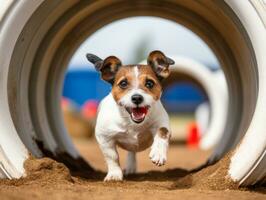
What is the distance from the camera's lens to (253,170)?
5.39 m

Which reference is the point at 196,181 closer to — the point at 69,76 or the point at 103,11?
the point at 103,11

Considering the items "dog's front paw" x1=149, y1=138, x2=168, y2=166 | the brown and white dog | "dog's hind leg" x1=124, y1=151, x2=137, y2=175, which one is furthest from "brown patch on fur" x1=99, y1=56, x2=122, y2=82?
"dog's hind leg" x1=124, y1=151, x2=137, y2=175

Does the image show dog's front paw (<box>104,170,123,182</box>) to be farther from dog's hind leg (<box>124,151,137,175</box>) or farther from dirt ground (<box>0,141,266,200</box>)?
dog's hind leg (<box>124,151,137,175</box>)

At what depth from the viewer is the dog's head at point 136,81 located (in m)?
6.08

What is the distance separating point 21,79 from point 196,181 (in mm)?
2149

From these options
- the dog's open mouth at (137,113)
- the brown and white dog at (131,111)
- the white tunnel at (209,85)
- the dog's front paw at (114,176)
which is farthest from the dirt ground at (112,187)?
the white tunnel at (209,85)

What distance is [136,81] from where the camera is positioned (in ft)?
20.4

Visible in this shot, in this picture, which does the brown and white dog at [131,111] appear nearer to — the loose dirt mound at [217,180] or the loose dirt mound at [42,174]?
the loose dirt mound at [217,180]

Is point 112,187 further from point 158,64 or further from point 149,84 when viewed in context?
point 158,64

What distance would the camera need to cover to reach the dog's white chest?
6.52 meters

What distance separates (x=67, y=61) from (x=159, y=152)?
298 cm

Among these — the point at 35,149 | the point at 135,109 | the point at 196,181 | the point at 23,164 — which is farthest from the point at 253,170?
the point at 35,149

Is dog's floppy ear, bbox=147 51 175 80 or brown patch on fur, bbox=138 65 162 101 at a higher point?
dog's floppy ear, bbox=147 51 175 80

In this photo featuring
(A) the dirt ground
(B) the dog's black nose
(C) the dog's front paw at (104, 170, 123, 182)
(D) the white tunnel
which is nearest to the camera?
(A) the dirt ground
